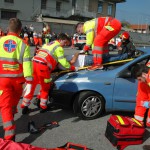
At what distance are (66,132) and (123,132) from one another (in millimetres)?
1039

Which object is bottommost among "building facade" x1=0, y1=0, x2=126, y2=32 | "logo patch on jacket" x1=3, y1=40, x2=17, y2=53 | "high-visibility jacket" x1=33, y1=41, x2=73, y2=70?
"high-visibility jacket" x1=33, y1=41, x2=73, y2=70

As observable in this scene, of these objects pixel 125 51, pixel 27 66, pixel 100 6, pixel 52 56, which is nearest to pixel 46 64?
pixel 52 56

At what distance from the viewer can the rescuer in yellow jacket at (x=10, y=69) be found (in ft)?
13.5

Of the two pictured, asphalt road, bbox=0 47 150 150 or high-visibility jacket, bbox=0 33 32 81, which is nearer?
high-visibility jacket, bbox=0 33 32 81

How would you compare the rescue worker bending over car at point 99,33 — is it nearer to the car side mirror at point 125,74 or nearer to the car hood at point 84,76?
the car hood at point 84,76

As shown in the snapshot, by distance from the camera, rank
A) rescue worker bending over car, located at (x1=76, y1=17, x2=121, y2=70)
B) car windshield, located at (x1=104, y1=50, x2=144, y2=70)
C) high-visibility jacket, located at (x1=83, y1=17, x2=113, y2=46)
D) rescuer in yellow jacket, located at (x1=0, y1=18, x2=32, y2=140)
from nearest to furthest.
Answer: rescuer in yellow jacket, located at (x1=0, y1=18, x2=32, y2=140) < car windshield, located at (x1=104, y1=50, x2=144, y2=70) < rescue worker bending over car, located at (x1=76, y1=17, x2=121, y2=70) < high-visibility jacket, located at (x1=83, y1=17, x2=113, y2=46)

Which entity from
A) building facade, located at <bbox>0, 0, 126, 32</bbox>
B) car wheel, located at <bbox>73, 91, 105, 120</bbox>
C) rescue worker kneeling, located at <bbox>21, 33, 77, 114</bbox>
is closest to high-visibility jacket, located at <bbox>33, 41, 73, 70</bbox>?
rescue worker kneeling, located at <bbox>21, 33, 77, 114</bbox>

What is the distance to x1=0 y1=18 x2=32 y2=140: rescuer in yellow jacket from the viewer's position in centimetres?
412

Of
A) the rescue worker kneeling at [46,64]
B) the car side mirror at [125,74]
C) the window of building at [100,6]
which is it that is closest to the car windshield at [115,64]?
the car side mirror at [125,74]

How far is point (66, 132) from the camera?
16.1 feet

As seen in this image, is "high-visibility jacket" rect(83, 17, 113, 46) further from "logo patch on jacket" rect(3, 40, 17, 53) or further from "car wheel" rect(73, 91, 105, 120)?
"logo patch on jacket" rect(3, 40, 17, 53)

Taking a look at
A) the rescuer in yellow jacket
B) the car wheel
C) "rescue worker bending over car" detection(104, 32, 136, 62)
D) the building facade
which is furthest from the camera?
the building facade

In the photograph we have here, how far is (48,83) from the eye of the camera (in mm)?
5570

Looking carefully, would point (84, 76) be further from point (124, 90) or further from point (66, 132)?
point (66, 132)
